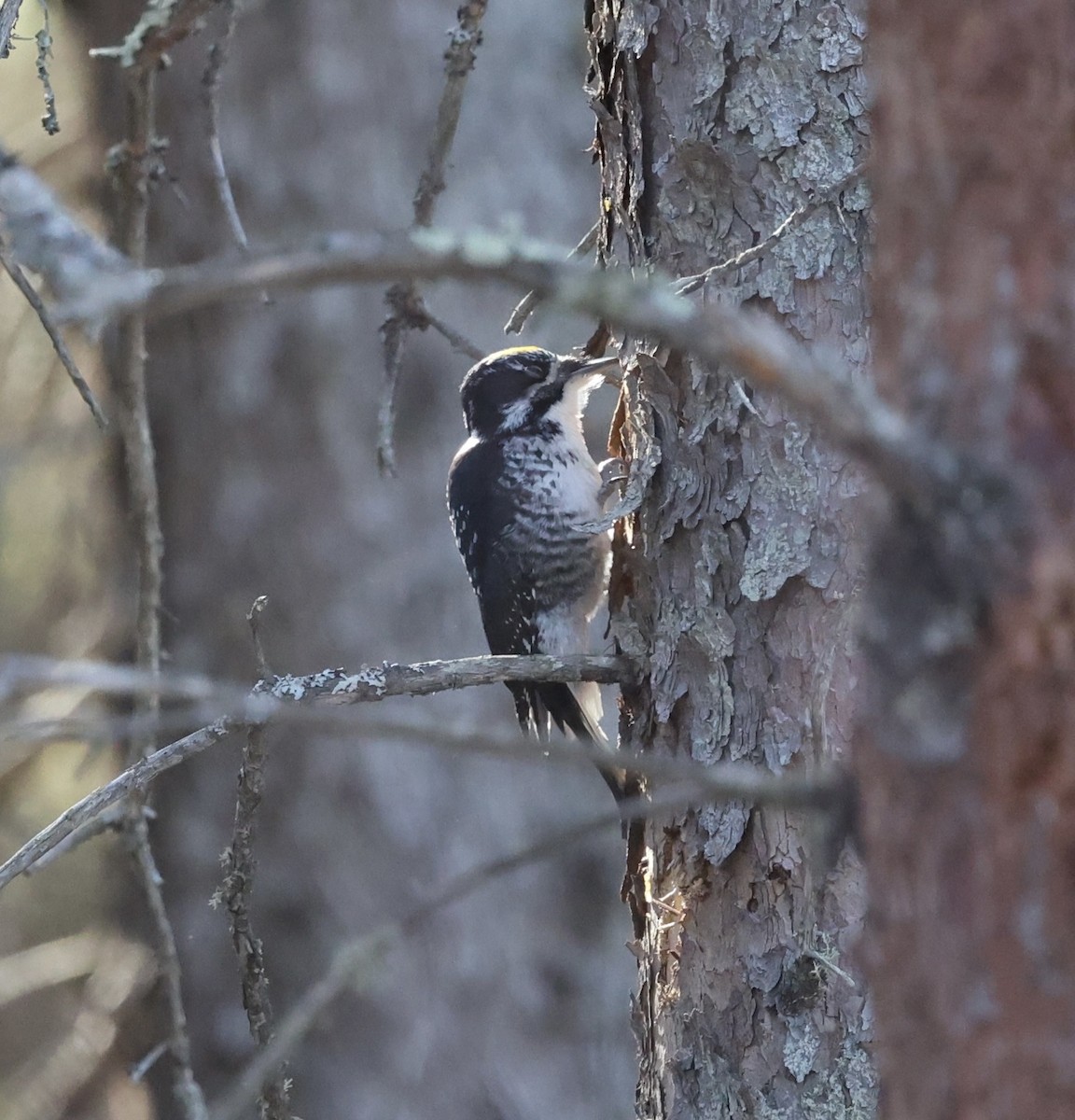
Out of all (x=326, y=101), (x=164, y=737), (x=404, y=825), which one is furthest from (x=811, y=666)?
(x=326, y=101)

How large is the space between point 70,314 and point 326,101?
4592mm

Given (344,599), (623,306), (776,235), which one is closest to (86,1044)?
(344,599)

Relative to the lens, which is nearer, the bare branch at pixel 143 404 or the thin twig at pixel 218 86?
the bare branch at pixel 143 404

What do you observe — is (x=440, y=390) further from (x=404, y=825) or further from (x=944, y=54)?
(x=944, y=54)

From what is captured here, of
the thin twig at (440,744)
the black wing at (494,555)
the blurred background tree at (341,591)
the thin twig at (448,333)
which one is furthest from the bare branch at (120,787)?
the blurred background tree at (341,591)

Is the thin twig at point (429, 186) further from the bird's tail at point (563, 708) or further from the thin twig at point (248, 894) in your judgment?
the bird's tail at point (563, 708)

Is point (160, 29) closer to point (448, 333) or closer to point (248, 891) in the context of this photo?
point (448, 333)

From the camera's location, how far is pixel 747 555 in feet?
7.48

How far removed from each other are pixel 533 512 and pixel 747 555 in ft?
4.80

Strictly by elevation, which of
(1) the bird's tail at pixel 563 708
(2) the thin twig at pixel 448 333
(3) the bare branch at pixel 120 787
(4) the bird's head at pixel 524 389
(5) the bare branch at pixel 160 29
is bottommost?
(3) the bare branch at pixel 120 787

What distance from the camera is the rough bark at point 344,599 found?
16.7ft

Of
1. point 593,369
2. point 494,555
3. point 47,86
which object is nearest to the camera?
point 47,86

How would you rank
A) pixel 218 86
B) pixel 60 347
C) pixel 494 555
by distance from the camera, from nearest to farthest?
pixel 60 347 → pixel 218 86 → pixel 494 555

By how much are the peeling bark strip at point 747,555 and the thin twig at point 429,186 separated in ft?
0.90
